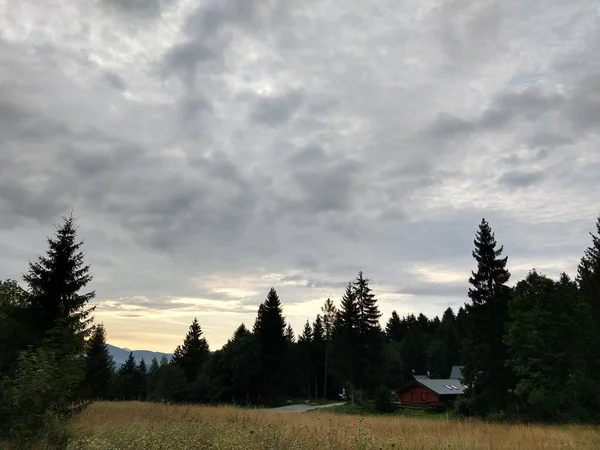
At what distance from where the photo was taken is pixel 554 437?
33.6ft

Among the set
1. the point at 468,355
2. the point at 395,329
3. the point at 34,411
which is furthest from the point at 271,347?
the point at 395,329

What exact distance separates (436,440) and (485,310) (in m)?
29.6

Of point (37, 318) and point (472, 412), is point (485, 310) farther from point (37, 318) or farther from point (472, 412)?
point (37, 318)

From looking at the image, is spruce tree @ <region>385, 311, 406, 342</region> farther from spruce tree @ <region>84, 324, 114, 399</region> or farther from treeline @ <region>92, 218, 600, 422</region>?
spruce tree @ <region>84, 324, 114, 399</region>

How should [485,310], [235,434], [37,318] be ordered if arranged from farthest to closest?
[485,310] < [37,318] < [235,434]

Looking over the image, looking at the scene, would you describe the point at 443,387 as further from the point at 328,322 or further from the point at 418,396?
the point at 328,322

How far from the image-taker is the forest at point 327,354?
11.4m

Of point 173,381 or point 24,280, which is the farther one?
point 173,381

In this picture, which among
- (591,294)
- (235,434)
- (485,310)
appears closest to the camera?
(235,434)

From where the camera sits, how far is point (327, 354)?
76.6 meters

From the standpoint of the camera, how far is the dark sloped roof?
5603 centimetres

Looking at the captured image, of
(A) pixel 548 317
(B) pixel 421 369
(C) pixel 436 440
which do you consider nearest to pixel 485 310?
(A) pixel 548 317

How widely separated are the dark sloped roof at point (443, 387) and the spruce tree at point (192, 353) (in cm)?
3914

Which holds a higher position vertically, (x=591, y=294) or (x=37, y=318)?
(x=591, y=294)
